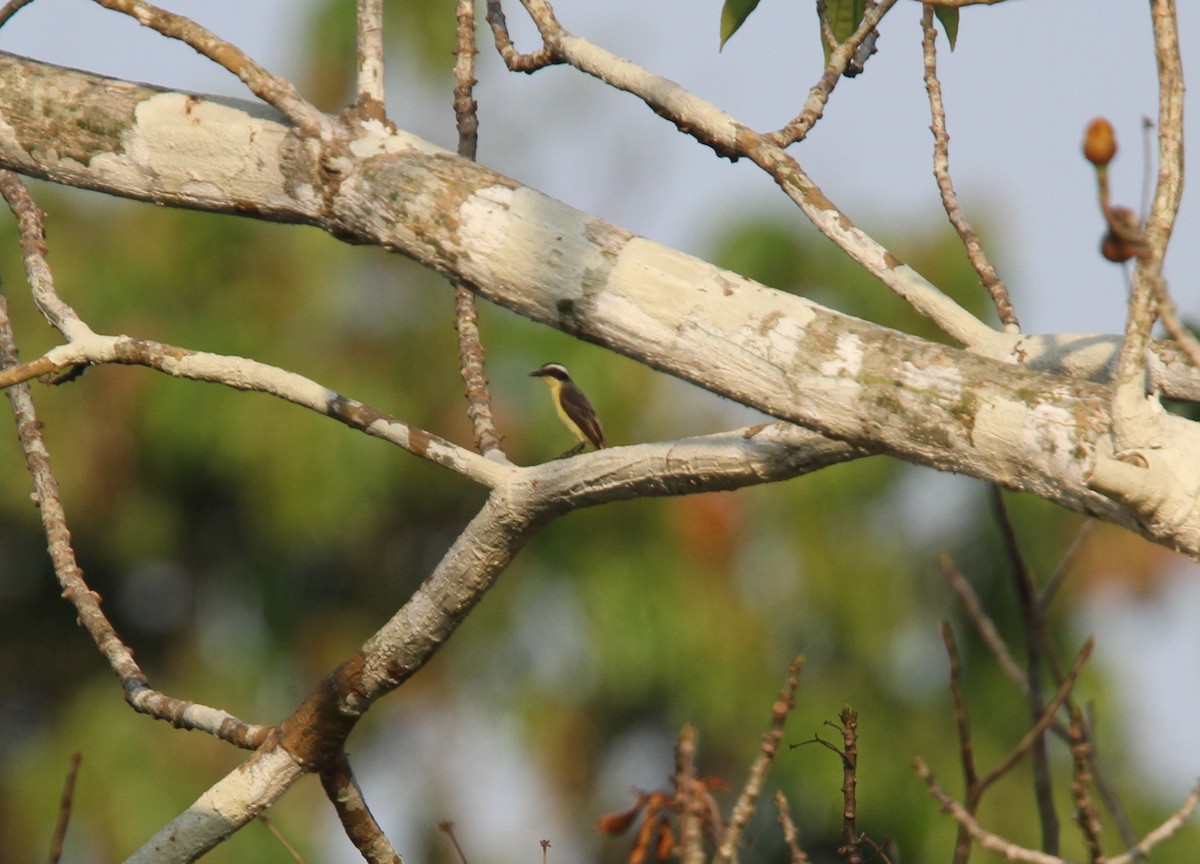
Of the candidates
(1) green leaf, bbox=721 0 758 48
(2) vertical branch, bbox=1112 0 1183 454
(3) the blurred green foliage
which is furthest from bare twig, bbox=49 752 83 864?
(3) the blurred green foliage

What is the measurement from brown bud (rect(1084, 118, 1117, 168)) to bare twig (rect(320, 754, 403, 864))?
2.40 m

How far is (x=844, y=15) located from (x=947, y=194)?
501 millimetres

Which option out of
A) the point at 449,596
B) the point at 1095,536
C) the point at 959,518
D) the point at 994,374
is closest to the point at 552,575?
the point at 959,518

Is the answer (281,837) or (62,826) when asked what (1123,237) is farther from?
(281,837)

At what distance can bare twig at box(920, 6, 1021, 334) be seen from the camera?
10.7 ft

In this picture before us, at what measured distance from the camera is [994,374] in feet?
7.73

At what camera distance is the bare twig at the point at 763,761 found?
2.04 meters

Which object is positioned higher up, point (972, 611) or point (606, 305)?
point (606, 305)

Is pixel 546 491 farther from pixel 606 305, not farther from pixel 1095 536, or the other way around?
pixel 1095 536

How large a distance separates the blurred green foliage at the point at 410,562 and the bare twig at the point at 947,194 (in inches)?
403

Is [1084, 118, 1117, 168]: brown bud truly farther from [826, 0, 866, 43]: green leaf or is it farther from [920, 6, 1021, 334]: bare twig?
[826, 0, 866, 43]: green leaf

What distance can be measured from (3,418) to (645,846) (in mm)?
14401

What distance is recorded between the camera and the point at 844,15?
3.52 meters

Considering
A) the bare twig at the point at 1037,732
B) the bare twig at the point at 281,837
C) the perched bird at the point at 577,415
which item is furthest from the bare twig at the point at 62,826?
the perched bird at the point at 577,415
